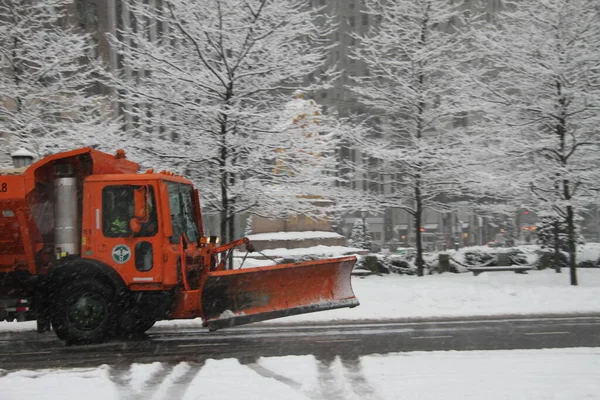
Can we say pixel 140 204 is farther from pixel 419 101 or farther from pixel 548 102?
pixel 548 102

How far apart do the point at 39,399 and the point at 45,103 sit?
41.7 ft

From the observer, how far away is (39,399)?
6297 mm

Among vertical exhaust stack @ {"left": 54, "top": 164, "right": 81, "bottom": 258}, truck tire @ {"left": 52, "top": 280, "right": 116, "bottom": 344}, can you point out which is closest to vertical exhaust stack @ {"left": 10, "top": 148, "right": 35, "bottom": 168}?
vertical exhaust stack @ {"left": 54, "top": 164, "right": 81, "bottom": 258}

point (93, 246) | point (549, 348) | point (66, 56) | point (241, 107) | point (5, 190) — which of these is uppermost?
point (66, 56)

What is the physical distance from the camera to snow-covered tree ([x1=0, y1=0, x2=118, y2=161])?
15672 mm

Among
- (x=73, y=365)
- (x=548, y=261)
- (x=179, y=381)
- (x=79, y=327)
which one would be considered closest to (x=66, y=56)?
(x=79, y=327)

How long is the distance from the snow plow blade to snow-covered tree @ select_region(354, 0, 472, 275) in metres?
8.29

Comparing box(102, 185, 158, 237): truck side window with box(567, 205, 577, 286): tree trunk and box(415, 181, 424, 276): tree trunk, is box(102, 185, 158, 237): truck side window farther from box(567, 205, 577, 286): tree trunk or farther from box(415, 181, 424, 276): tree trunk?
box(567, 205, 577, 286): tree trunk

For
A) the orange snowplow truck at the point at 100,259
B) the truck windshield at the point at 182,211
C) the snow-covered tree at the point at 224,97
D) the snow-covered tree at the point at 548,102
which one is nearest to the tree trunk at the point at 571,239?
the snow-covered tree at the point at 548,102

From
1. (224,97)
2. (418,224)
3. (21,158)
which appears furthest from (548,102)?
(21,158)

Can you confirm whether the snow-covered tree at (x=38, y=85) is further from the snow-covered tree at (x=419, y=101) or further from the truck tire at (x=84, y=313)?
the snow-covered tree at (x=419, y=101)

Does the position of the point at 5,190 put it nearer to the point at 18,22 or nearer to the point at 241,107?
the point at 241,107

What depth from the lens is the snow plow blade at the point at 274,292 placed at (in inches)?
362

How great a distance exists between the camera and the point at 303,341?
9.73 m
